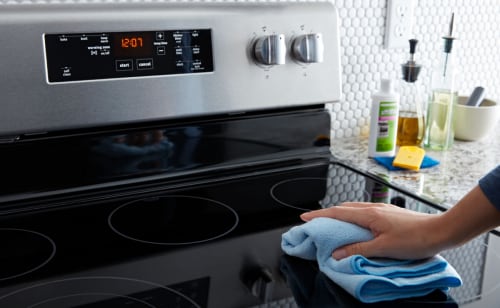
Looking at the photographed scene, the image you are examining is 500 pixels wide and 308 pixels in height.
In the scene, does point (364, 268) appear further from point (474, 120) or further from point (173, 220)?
point (474, 120)

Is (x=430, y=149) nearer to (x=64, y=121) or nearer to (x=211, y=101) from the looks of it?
(x=211, y=101)

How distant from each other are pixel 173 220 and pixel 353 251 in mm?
330

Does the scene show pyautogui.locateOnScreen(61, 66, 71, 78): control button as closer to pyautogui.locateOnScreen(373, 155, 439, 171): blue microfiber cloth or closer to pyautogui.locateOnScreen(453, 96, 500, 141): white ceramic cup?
pyautogui.locateOnScreen(373, 155, 439, 171): blue microfiber cloth

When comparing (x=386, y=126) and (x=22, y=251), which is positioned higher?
(x=386, y=126)

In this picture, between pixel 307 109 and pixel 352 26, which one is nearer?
pixel 307 109

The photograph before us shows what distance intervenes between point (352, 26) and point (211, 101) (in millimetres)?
446

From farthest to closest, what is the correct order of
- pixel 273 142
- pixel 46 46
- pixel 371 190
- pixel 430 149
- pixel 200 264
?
pixel 430 149, pixel 273 142, pixel 371 190, pixel 46 46, pixel 200 264

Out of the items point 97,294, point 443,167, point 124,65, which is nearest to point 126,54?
point 124,65

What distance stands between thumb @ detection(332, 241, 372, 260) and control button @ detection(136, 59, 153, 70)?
0.48m

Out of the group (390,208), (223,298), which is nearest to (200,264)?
(223,298)

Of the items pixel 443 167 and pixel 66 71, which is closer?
pixel 66 71

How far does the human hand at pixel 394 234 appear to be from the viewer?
0.68m

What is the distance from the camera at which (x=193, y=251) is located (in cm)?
79

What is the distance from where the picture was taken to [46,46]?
0.90 meters
